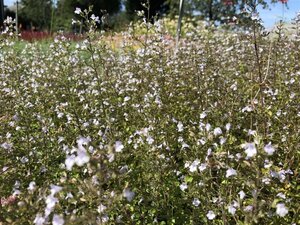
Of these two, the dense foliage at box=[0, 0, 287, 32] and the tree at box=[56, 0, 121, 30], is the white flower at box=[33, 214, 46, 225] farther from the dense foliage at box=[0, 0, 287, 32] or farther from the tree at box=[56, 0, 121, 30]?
the tree at box=[56, 0, 121, 30]

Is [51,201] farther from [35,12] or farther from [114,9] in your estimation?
[35,12]

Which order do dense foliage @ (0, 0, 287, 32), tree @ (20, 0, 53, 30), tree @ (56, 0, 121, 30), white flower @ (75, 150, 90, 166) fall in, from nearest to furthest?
white flower @ (75, 150, 90, 166) → dense foliage @ (0, 0, 287, 32) → tree @ (56, 0, 121, 30) → tree @ (20, 0, 53, 30)

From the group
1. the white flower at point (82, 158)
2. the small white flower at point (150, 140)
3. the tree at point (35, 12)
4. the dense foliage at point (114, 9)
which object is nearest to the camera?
the white flower at point (82, 158)

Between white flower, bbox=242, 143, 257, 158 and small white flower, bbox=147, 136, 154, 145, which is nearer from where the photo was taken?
white flower, bbox=242, 143, 257, 158

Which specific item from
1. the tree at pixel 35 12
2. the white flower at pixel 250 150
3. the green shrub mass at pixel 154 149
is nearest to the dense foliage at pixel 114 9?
the tree at pixel 35 12

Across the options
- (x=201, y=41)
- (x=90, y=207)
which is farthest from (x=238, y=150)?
(x=201, y=41)

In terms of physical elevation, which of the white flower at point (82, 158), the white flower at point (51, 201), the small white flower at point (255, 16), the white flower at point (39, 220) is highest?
the small white flower at point (255, 16)

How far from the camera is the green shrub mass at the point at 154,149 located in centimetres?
228

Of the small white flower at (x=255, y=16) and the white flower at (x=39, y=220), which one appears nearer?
the white flower at (x=39, y=220)

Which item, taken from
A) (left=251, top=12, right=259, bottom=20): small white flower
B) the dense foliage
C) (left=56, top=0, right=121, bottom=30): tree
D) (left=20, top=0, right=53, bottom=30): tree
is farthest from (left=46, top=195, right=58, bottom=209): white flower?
(left=20, top=0, right=53, bottom=30): tree

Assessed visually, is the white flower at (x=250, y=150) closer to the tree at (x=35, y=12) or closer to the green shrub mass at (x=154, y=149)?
the green shrub mass at (x=154, y=149)

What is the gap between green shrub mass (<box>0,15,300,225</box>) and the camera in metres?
2.28

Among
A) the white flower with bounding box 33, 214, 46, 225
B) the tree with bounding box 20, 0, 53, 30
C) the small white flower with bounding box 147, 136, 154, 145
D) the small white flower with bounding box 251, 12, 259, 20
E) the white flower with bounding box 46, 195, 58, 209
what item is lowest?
the tree with bounding box 20, 0, 53, 30

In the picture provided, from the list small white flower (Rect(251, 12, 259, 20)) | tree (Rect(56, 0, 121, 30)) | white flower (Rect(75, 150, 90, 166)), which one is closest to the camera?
white flower (Rect(75, 150, 90, 166))
